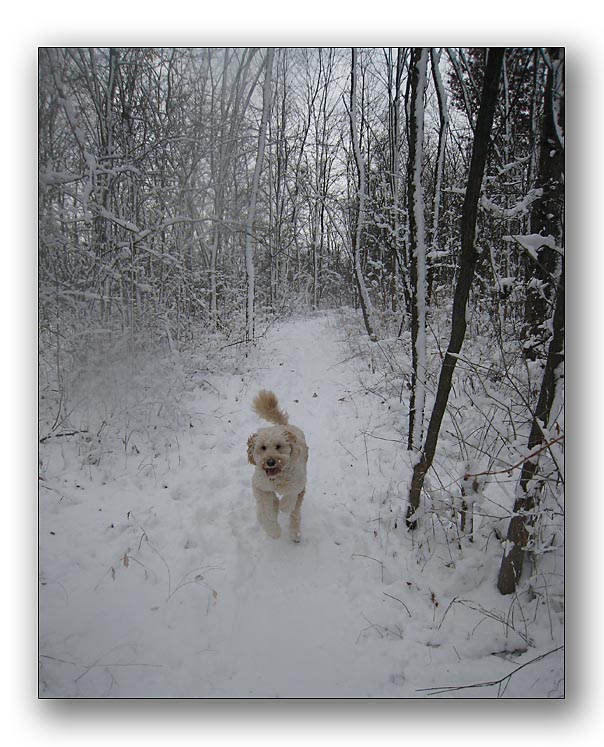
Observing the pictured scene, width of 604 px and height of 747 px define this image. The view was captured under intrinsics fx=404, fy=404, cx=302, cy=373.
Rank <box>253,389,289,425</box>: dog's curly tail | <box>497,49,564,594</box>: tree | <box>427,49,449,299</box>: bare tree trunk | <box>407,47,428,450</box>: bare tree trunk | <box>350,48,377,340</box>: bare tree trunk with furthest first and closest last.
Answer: <box>253,389,289,425</box>: dog's curly tail < <box>350,48,377,340</box>: bare tree trunk < <box>427,49,449,299</box>: bare tree trunk < <box>407,47,428,450</box>: bare tree trunk < <box>497,49,564,594</box>: tree

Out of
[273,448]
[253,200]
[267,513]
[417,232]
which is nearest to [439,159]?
[417,232]

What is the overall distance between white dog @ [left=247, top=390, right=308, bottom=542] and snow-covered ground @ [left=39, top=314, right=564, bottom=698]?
15 cm

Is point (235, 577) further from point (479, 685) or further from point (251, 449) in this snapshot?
point (479, 685)

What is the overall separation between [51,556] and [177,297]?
5.91 ft

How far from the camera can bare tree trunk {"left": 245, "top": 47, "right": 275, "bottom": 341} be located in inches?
105

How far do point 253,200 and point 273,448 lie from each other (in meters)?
1.87

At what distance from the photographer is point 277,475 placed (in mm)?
2654

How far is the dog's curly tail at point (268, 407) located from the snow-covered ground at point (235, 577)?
0.63 ft

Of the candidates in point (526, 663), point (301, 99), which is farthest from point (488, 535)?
point (301, 99)

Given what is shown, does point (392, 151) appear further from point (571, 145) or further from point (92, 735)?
point (92, 735)

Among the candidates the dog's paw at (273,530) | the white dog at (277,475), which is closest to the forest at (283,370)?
the dog's paw at (273,530)

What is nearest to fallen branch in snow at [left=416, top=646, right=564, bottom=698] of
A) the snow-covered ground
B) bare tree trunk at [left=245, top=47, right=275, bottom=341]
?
the snow-covered ground

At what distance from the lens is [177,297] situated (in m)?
2.98

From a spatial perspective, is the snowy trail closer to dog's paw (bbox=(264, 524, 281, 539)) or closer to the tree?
dog's paw (bbox=(264, 524, 281, 539))
